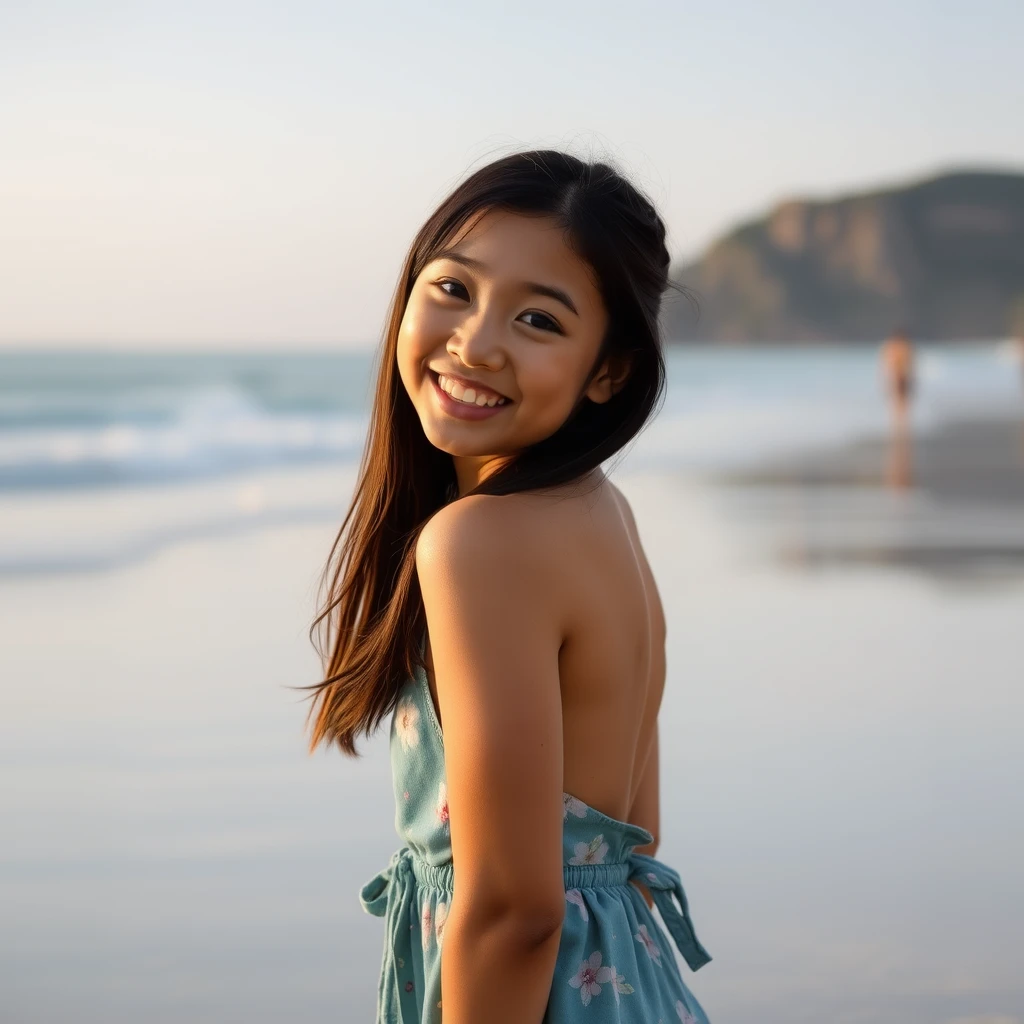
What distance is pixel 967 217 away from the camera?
104250 mm

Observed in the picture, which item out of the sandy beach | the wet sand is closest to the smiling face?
the sandy beach

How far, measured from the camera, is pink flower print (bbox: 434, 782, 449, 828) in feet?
4.96

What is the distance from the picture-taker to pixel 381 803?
12.5 feet

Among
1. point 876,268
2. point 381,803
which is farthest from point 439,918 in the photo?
point 876,268

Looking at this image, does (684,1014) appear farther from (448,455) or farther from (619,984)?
(448,455)

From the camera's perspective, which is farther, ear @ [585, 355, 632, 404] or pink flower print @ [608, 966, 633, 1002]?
ear @ [585, 355, 632, 404]

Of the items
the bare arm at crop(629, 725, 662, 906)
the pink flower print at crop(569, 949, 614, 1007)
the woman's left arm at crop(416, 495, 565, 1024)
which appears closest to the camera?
the woman's left arm at crop(416, 495, 565, 1024)

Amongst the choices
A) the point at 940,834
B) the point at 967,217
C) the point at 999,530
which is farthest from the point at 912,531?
the point at 967,217

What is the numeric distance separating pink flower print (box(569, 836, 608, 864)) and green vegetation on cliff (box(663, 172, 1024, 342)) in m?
92.2

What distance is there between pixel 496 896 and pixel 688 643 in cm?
428

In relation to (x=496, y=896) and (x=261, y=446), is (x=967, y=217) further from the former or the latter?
(x=496, y=896)

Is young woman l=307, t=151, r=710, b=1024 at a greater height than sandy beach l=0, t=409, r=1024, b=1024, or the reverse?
young woman l=307, t=151, r=710, b=1024

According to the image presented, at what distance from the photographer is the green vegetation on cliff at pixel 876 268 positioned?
9538 centimetres

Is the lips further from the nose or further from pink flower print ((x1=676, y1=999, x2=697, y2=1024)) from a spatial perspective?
pink flower print ((x1=676, y1=999, x2=697, y2=1024))
